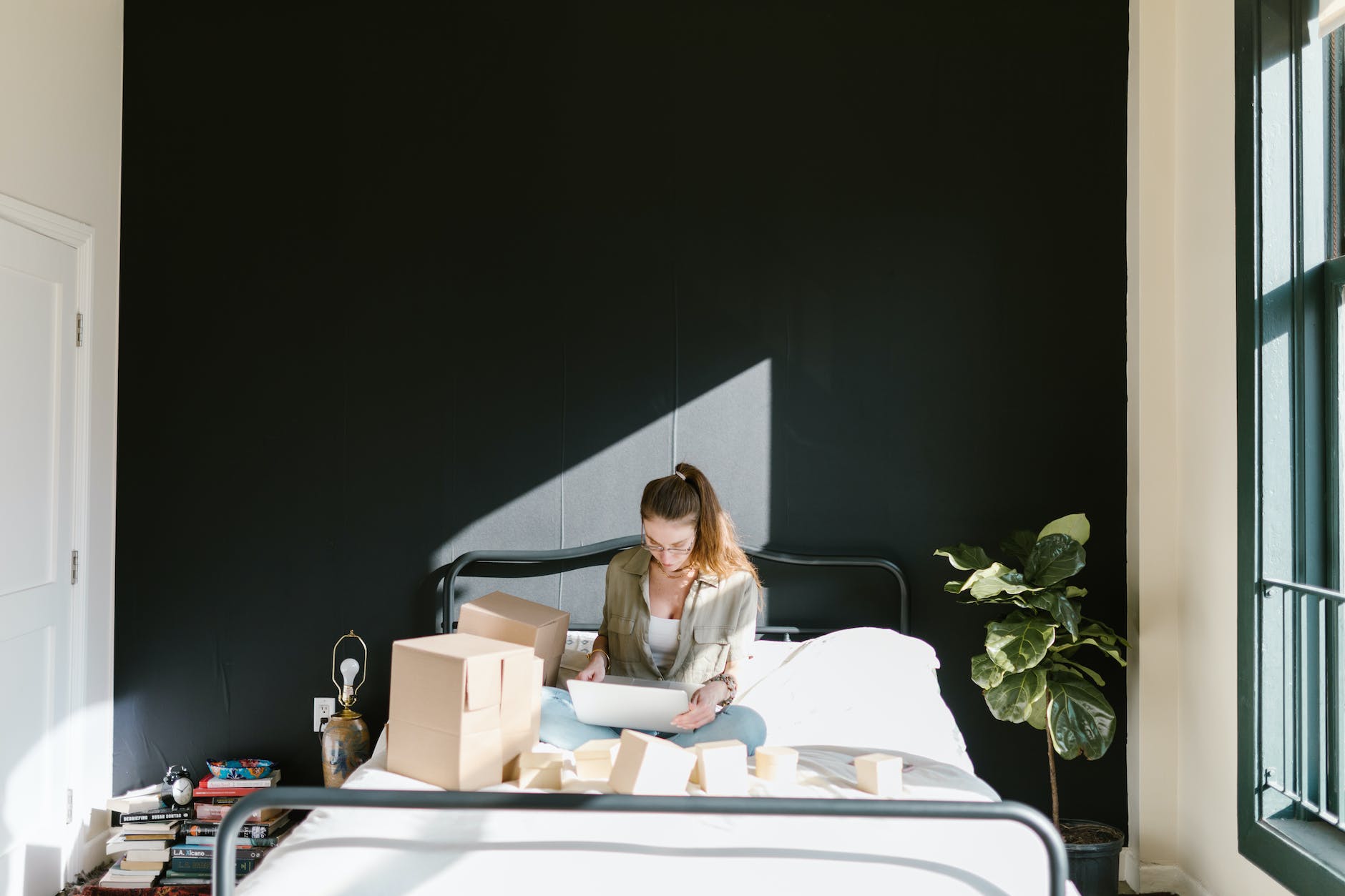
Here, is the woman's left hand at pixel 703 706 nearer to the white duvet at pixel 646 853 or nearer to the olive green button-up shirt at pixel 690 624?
the olive green button-up shirt at pixel 690 624

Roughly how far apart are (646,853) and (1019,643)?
1.56m

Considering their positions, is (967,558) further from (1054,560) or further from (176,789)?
(176,789)

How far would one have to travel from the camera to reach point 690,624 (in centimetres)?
252

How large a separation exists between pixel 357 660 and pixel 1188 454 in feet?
8.59

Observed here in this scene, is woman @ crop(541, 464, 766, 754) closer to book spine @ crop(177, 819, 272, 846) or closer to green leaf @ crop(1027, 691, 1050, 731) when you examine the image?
green leaf @ crop(1027, 691, 1050, 731)

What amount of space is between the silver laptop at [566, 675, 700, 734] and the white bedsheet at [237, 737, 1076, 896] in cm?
37

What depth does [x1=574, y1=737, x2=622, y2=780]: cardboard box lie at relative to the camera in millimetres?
1868

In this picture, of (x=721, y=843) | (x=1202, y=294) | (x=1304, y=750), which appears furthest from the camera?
(x=1202, y=294)

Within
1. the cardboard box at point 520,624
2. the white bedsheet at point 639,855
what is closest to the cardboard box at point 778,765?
the white bedsheet at point 639,855

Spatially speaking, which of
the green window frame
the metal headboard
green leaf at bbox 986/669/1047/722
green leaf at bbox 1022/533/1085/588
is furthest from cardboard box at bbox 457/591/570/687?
the green window frame

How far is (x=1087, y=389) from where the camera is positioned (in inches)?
123

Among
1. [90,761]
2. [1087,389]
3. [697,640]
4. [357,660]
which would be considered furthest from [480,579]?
[1087,389]

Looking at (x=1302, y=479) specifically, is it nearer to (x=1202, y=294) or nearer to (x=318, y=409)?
(x=1202, y=294)

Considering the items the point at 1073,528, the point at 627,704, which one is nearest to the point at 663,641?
the point at 627,704
